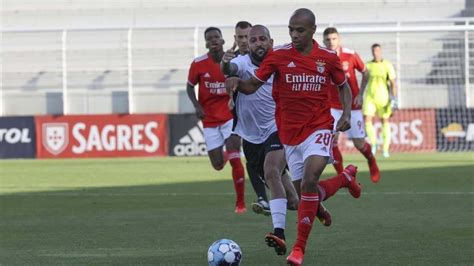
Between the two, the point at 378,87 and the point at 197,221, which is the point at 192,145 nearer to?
the point at 378,87

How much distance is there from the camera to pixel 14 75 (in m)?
31.4

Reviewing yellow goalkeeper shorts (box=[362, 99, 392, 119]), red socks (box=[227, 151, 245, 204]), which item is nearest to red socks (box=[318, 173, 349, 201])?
red socks (box=[227, 151, 245, 204])

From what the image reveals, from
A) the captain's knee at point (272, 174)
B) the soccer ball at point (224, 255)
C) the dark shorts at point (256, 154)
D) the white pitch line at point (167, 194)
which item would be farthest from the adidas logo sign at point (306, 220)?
the white pitch line at point (167, 194)

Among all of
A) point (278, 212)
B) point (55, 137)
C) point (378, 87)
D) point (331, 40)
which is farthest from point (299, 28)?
point (55, 137)

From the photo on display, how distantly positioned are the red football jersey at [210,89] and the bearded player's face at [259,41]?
11.7 feet

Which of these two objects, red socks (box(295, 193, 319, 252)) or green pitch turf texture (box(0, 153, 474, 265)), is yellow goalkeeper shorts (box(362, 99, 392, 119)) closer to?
green pitch turf texture (box(0, 153, 474, 265))

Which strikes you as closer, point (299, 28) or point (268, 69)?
point (299, 28)

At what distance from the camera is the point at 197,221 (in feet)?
40.1

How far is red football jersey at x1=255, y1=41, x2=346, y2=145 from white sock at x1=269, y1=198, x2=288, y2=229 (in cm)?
70

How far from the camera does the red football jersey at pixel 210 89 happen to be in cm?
1442

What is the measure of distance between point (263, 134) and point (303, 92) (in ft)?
8.99

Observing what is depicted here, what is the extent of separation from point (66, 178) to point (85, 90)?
10.6 metres

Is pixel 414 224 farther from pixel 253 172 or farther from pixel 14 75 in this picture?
pixel 14 75

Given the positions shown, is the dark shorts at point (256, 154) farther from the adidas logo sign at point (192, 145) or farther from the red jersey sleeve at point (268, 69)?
the adidas logo sign at point (192, 145)
